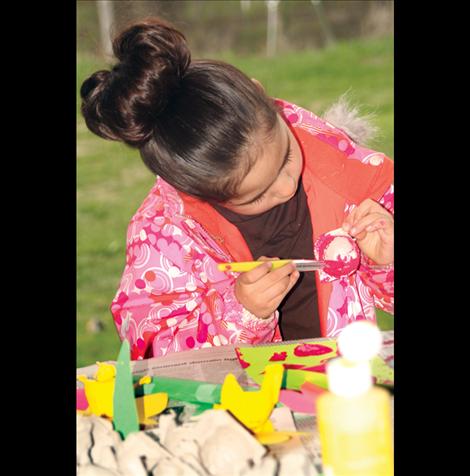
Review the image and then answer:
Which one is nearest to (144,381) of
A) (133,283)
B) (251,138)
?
(133,283)

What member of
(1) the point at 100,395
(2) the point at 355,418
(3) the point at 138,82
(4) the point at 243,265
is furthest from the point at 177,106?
(2) the point at 355,418

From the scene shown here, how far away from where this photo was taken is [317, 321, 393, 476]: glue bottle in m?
0.55

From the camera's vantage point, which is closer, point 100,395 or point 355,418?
point 355,418

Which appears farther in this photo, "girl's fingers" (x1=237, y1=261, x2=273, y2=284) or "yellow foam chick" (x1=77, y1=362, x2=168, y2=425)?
"girl's fingers" (x1=237, y1=261, x2=273, y2=284)

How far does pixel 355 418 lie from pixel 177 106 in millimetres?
424

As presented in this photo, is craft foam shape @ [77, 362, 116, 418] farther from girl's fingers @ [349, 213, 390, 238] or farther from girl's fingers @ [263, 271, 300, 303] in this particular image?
girl's fingers @ [349, 213, 390, 238]

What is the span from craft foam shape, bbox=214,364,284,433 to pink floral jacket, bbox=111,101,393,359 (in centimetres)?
20

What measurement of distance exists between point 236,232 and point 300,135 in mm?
143

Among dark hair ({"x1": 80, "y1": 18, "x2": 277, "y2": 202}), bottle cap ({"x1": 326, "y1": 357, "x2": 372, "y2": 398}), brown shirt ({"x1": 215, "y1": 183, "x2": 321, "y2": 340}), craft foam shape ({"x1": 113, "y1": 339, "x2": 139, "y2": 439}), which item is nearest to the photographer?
bottle cap ({"x1": 326, "y1": 357, "x2": 372, "y2": 398})

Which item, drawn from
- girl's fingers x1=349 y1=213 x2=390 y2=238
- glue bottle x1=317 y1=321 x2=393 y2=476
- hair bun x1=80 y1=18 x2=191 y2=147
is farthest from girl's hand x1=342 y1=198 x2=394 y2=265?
glue bottle x1=317 y1=321 x2=393 y2=476

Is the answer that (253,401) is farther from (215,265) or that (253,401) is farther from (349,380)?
(215,265)

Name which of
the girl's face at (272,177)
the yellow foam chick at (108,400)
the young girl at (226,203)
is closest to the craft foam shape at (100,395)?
the yellow foam chick at (108,400)

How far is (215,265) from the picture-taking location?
3.09ft
